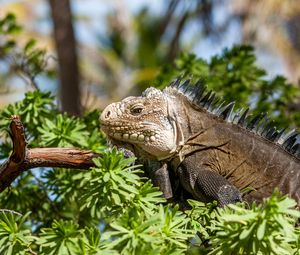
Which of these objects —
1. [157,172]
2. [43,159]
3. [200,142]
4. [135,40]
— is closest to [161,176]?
[157,172]

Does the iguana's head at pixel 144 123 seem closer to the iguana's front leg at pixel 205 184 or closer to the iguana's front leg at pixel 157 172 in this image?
the iguana's front leg at pixel 157 172

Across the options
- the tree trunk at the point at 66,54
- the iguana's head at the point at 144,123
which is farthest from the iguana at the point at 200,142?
the tree trunk at the point at 66,54

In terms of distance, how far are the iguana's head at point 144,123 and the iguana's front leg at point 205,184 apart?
16 cm

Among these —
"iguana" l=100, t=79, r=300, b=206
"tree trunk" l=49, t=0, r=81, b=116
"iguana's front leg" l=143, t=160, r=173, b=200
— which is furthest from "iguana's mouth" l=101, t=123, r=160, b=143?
"tree trunk" l=49, t=0, r=81, b=116

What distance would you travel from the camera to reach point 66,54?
975 centimetres

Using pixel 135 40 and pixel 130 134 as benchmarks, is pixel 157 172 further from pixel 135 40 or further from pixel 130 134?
pixel 135 40

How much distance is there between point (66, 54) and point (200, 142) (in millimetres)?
4917

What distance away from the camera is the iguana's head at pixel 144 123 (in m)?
5.08

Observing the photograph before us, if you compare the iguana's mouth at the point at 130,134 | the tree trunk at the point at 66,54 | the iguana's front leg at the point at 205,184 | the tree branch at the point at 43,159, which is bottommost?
the iguana's front leg at the point at 205,184

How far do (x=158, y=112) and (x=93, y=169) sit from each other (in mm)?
761

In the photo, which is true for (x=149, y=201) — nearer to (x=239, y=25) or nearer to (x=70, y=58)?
(x=70, y=58)

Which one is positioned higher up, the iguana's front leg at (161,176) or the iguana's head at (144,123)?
the iguana's head at (144,123)

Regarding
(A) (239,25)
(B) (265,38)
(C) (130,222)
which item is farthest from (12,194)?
(B) (265,38)

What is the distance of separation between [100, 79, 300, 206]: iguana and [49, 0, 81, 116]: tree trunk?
159 inches
